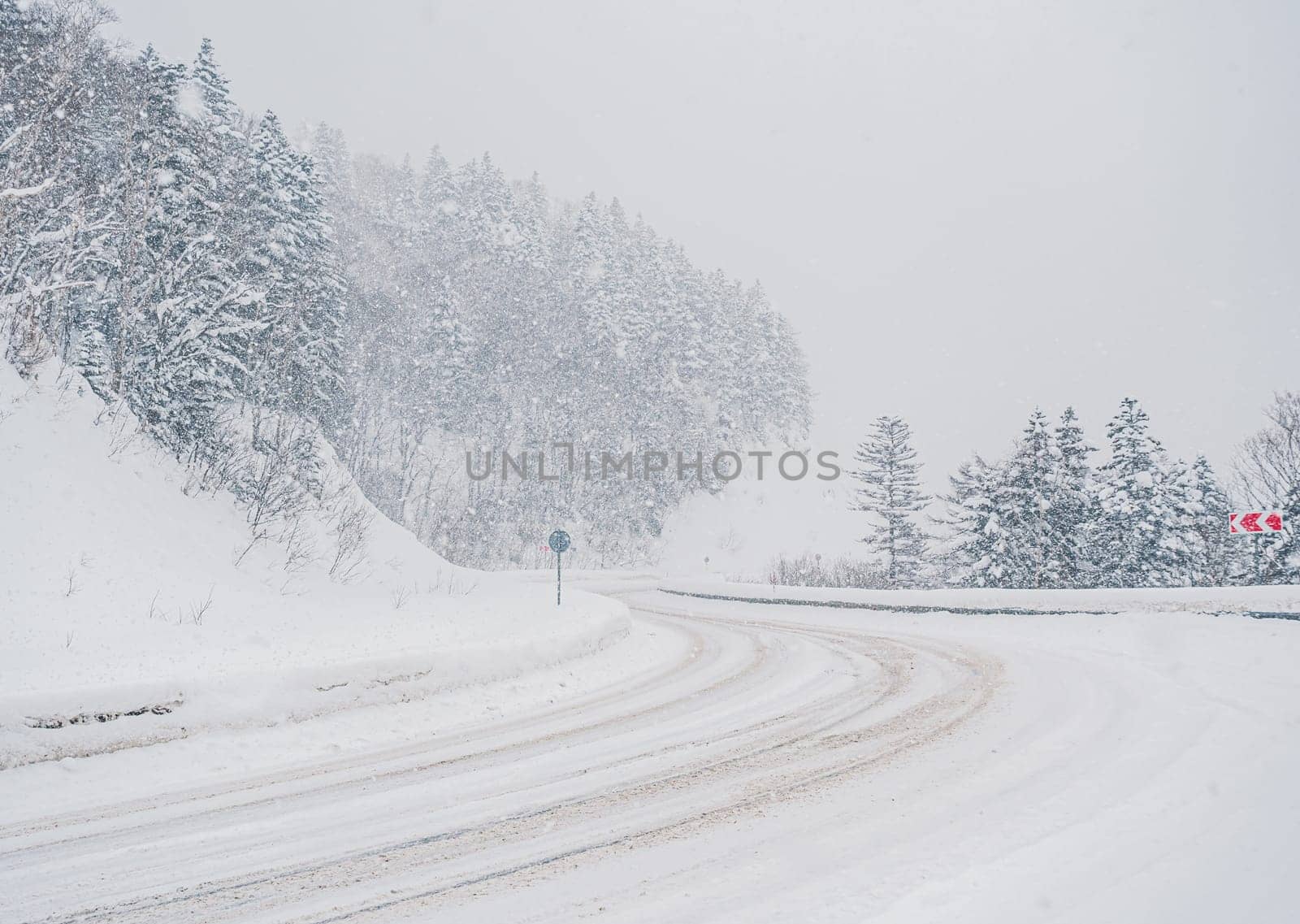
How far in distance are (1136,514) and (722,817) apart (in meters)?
32.8

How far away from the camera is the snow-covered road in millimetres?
3838

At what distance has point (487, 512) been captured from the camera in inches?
2105

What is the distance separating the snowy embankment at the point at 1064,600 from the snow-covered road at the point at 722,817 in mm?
7045

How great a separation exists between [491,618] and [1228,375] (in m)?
177

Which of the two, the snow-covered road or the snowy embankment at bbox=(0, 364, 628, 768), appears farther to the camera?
the snowy embankment at bbox=(0, 364, 628, 768)

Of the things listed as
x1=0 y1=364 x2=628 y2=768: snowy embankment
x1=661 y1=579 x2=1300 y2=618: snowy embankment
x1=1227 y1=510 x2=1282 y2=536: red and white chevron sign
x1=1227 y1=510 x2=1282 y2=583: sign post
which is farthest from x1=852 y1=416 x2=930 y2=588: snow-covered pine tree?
x1=0 y1=364 x2=628 y2=768: snowy embankment

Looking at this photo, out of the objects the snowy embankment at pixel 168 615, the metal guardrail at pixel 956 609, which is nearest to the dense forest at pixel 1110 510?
the metal guardrail at pixel 956 609

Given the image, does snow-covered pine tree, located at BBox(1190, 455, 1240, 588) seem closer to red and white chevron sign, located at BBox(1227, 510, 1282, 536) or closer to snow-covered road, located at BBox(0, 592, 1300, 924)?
red and white chevron sign, located at BBox(1227, 510, 1282, 536)

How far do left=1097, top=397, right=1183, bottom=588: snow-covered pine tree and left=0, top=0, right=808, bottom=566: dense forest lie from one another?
3176 cm

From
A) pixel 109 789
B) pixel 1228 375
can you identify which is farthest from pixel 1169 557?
pixel 1228 375

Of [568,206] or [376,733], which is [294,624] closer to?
[376,733]

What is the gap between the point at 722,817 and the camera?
4.95 meters

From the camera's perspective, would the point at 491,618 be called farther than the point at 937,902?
Yes

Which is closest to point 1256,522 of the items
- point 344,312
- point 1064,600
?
point 1064,600
